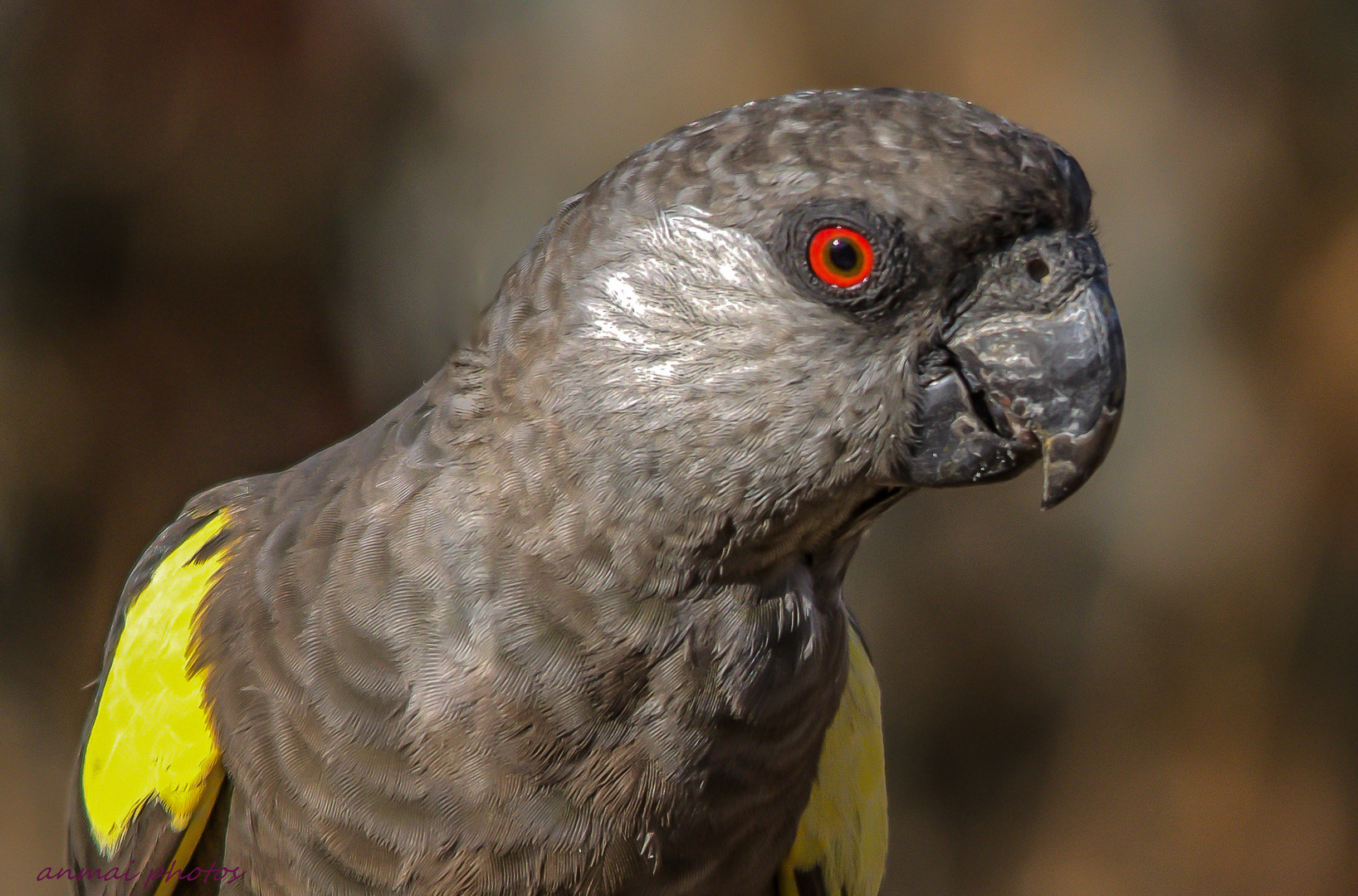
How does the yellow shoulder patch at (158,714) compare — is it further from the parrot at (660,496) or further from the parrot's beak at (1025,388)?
the parrot's beak at (1025,388)

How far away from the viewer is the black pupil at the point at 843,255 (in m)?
1.48

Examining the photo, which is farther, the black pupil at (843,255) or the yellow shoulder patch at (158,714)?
the yellow shoulder patch at (158,714)

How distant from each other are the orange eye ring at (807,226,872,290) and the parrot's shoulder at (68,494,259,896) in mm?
1234

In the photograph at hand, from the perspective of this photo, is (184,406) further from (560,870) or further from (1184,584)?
(1184,584)

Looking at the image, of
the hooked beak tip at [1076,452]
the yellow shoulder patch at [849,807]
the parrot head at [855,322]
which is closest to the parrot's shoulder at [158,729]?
the parrot head at [855,322]

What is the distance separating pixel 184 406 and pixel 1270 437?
4.99m

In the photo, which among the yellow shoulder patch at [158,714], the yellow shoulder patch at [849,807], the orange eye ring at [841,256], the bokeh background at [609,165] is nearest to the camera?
the orange eye ring at [841,256]

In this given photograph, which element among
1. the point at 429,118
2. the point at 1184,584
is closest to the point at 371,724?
the point at 429,118

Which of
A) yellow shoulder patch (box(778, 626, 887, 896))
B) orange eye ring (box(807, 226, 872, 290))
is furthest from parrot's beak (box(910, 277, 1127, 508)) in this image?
yellow shoulder patch (box(778, 626, 887, 896))

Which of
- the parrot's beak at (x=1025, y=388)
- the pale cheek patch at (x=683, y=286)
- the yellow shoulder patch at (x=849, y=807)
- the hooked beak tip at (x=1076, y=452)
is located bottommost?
the yellow shoulder patch at (x=849, y=807)

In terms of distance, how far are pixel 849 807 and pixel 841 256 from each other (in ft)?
4.21

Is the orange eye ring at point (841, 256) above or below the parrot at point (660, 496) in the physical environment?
above

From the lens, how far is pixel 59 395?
15.4ft

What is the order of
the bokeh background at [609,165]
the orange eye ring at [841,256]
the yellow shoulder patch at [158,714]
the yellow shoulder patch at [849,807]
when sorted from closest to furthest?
the orange eye ring at [841,256] < the yellow shoulder patch at [158,714] < the yellow shoulder patch at [849,807] < the bokeh background at [609,165]
